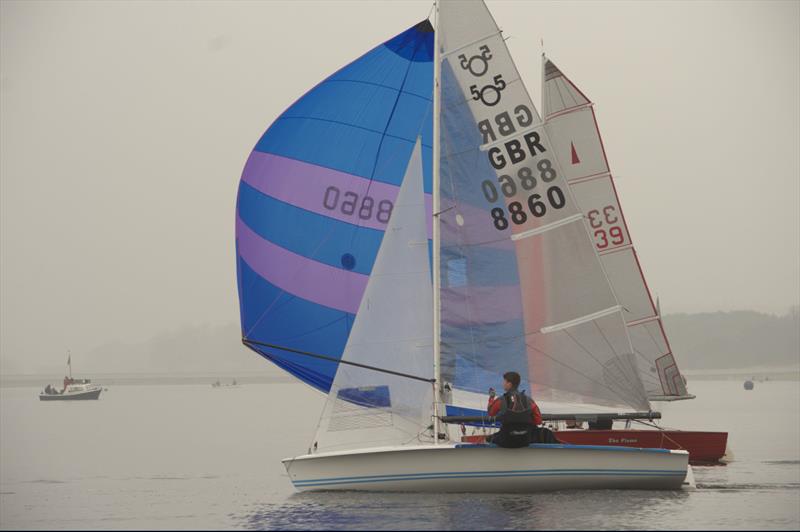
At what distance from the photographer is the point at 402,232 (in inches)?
897

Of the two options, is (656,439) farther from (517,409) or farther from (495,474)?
(517,409)

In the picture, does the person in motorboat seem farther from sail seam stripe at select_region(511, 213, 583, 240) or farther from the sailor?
sail seam stripe at select_region(511, 213, 583, 240)

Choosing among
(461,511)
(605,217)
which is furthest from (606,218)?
(461,511)

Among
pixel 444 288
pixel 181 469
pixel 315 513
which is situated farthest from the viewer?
pixel 181 469

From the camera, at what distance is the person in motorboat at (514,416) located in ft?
67.8

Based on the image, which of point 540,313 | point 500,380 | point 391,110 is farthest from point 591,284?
point 391,110

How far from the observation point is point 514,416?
813 inches

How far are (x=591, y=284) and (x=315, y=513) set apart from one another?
22.6 ft

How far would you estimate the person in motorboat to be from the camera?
67.8ft

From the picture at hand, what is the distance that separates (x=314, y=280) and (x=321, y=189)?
1.96m

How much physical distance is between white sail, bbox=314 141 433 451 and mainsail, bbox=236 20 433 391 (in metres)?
1.78

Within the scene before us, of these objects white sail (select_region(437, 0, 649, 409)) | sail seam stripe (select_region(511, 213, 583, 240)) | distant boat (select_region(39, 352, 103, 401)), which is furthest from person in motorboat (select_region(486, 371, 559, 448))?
distant boat (select_region(39, 352, 103, 401))

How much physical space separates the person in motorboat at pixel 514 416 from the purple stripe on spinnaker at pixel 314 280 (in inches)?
176

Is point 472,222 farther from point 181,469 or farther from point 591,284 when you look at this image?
point 181,469
